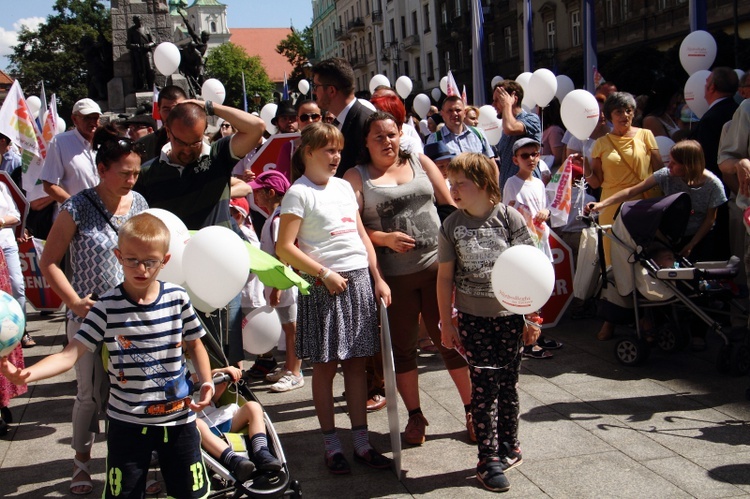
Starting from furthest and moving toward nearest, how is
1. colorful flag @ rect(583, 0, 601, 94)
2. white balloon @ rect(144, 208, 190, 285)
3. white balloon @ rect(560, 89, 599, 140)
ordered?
colorful flag @ rect(583, 0, 601, 94) < white balloon @ rect(560, 89, 599, 140) < white balloon @ rect(144, 208, 190, 285)

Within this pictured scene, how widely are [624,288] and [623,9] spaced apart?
106ft

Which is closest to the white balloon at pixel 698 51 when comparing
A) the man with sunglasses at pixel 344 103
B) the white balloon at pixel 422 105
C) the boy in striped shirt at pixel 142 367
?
the man with sunglasses at pixel 344 103

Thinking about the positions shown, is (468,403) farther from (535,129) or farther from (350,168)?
(535,129)

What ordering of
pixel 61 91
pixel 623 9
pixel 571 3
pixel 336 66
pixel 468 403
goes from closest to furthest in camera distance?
A: pixel 468 403, pixel 336 66, pixel 623 9, pixel 571 3, pixel 61 91

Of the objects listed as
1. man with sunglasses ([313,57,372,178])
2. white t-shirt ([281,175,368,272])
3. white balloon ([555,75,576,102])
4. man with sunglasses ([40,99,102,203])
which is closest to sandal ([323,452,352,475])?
white t-shirt ([281,175,368,272])

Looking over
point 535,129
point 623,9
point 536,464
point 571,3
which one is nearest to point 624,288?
point 535,129

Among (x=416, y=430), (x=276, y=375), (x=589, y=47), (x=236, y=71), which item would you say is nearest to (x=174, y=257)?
(x=416, y=430)

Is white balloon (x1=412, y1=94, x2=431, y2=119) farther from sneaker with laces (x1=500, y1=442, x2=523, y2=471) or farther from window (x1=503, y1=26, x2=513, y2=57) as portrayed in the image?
window (x1=503, y1=26, x2=513, y2=57)

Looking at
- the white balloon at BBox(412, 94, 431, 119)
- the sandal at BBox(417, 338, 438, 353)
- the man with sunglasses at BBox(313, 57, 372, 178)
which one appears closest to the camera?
the man with sunglasses at BBox(313, 57, 372, 178)

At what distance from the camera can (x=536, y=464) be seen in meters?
4.49

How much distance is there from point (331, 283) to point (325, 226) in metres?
0.32

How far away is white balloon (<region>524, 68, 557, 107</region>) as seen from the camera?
9.03 metres

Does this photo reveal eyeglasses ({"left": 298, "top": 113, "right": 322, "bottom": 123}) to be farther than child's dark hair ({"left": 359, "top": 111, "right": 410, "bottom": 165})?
Yes

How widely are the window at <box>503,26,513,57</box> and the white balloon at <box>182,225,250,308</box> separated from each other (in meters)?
48.4
